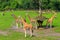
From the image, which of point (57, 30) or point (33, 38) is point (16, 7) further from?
point (33, 38)

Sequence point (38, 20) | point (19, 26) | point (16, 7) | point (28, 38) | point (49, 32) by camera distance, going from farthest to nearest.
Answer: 1. point (16, 7)
2. point (19, 26)
3. point (38, 20)
4. point (49, 32)
5. point (28, 38)

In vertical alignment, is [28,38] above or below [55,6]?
above

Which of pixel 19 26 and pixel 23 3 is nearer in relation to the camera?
pixel 19 26

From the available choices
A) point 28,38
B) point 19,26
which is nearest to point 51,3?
point 19,26

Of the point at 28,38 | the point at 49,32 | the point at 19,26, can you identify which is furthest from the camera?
the point at 19,26

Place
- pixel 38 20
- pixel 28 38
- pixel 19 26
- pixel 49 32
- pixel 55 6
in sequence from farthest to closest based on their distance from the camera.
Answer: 1. pixel 55 6
2. pixel 19 26
3. pixel 38 20
4. pixel 49 32
5. pixel 28 38

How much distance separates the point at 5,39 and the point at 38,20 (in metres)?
6.65

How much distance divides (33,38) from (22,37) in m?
0.98

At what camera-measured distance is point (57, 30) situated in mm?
24328

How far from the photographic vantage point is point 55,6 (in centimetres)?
6047

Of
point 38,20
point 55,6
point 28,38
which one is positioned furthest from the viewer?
point 55,6

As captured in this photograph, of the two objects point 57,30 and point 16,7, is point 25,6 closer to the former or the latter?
point 16,7

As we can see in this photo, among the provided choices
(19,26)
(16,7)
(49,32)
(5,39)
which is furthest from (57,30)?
(16,7)

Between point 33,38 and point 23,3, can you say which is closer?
point 33,38
